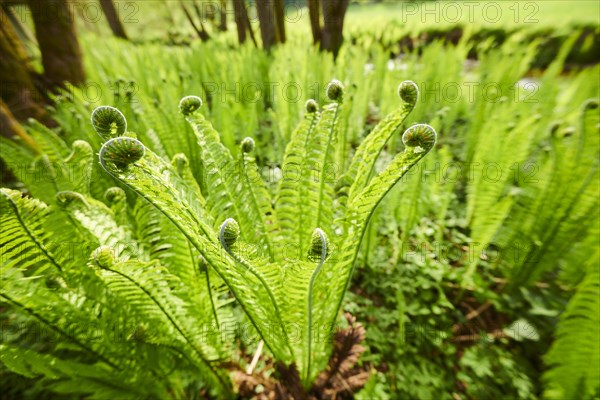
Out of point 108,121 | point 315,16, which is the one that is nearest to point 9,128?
point 108,121

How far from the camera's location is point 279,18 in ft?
12.4

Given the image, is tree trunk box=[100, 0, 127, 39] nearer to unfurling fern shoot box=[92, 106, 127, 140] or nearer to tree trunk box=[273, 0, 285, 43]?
tree trunk box=[273, 0, 285, 43]

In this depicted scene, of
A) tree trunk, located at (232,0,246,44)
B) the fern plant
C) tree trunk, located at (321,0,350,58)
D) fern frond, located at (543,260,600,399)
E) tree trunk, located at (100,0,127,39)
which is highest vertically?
tree trunk, located at (100,0,127,39)

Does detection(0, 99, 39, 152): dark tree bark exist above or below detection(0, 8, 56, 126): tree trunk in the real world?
below

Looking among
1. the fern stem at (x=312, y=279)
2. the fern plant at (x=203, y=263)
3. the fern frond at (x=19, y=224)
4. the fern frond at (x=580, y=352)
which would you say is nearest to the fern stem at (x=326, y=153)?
the fern plant at (x=203, y=263)

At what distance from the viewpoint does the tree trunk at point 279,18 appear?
3496mm

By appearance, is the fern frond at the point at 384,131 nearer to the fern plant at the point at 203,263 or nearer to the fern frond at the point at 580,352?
the fern plant at the point at 203,263

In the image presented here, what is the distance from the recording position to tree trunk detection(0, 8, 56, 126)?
6.75ft

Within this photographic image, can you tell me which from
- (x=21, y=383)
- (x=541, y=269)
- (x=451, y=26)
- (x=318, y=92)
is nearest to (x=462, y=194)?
(x=541, y=269)

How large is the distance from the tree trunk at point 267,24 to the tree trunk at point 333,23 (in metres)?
0.83

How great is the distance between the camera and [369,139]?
0.73 meters

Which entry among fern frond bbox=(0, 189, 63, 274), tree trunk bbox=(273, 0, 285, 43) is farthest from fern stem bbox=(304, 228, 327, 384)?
tree trunk bbox=(273, 0, 285, 43)

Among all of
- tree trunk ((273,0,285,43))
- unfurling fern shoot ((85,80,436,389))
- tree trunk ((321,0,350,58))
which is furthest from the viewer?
tree trunk ((273,0,285,43))

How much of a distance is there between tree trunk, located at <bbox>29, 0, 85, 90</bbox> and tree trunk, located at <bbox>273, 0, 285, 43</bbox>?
2109mm
